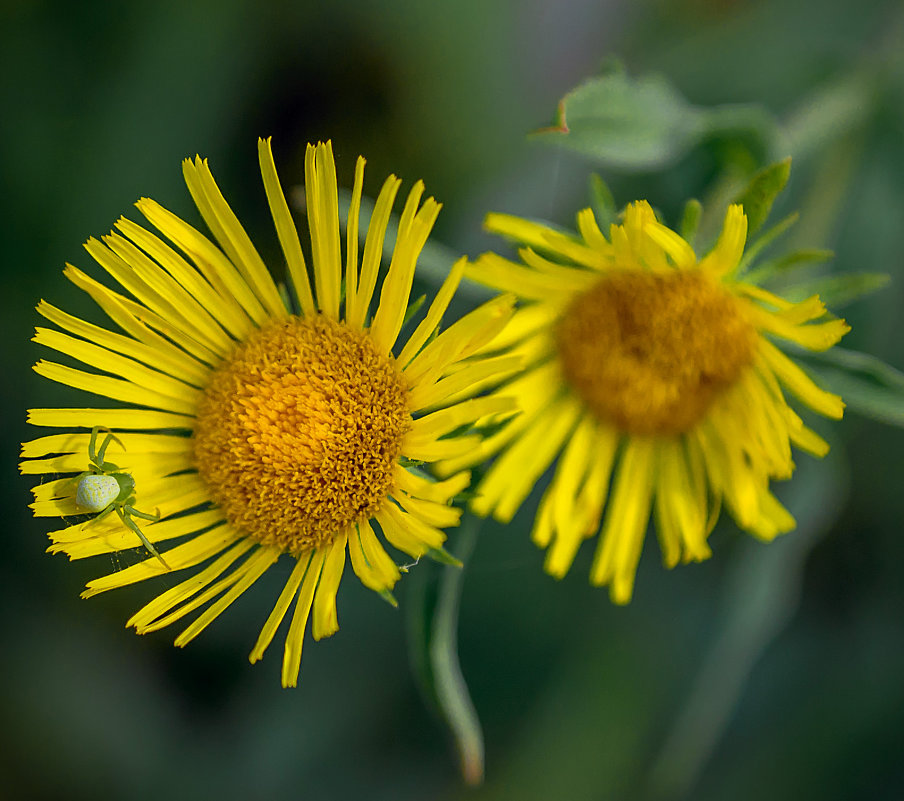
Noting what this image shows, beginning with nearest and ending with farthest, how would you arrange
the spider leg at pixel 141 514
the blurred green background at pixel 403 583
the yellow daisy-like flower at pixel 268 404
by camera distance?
1. the yellow daisy-like flower at pixel 268 404
2. the spider leg at pixel 141 514
3. the blurred green background at pixel 403 583

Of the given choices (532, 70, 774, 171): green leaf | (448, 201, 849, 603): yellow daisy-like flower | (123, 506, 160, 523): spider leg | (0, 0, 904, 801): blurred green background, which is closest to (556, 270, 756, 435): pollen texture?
(448, 201, 849, 603): yellow daisy-like flower

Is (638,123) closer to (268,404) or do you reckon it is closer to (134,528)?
(268,404)

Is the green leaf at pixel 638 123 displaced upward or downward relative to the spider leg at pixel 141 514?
upward

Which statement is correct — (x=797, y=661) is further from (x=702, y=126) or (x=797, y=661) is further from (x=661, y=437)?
(x=702, y=126)

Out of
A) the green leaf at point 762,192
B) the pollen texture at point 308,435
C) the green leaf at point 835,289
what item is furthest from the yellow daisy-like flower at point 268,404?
the green leaf at point 835,289

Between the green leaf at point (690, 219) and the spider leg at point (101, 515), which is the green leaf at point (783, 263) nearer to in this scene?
the green leaf at point (690, 219)

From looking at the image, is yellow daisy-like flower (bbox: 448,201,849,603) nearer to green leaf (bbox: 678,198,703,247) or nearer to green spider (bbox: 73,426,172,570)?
green leaf (bbox: 678,198,703,247)

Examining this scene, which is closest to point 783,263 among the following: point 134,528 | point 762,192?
point 762,192

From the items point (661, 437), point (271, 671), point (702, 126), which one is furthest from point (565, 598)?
point (702, 126)
